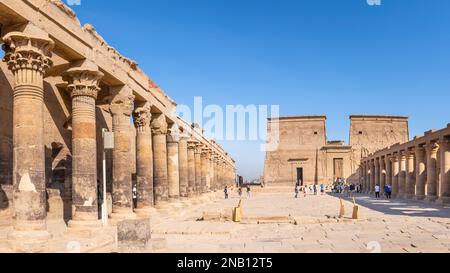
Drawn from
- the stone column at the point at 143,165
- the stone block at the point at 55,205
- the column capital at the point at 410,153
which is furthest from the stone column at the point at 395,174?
the stone block at the point at 55,205

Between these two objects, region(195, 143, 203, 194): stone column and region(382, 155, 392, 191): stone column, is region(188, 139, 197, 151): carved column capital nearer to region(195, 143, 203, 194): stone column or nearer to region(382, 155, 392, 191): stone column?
region(195, 143, 203, 194): stone column

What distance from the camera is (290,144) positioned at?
196ft

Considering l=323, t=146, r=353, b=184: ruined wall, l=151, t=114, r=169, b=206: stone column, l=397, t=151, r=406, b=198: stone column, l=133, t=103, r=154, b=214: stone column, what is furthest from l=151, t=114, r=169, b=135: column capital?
l=323, t=146, r=353, b=184: ruined wall

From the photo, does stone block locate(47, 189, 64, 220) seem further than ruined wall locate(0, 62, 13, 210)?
Yes

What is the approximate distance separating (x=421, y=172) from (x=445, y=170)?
13.8ft

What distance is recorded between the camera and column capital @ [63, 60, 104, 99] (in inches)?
451

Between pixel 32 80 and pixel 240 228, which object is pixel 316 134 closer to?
pixel 240 228

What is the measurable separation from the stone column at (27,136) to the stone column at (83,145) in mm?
2158

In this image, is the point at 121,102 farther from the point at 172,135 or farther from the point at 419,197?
the point at 419,197

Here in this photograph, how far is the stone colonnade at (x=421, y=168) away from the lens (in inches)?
884

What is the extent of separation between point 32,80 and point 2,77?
4148 mm

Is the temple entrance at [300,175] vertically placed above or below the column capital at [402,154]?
below

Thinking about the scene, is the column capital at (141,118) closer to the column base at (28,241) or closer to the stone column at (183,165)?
the stone column at (183,165)
